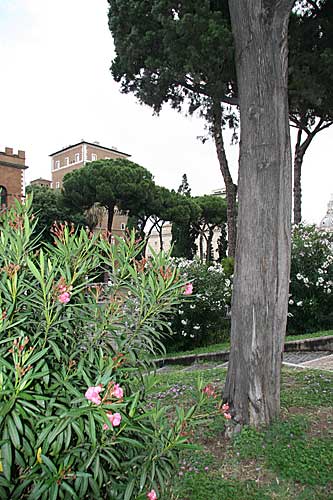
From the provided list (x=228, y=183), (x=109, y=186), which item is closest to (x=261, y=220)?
(x=228, y=183)

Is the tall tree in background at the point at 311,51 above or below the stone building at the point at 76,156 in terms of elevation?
below

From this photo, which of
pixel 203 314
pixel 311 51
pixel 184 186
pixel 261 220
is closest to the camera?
pixel 261 220

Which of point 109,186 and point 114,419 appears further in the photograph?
point 109,186

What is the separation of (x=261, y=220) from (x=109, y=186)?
19640 millimetres

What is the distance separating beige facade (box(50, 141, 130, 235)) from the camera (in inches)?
1823

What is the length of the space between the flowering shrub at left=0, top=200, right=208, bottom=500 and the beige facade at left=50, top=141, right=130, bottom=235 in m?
43.0

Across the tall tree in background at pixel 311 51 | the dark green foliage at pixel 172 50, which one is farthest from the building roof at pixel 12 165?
the tall tree in background at pixel 311 51

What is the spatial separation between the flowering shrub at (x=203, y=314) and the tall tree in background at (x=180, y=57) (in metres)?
3.71

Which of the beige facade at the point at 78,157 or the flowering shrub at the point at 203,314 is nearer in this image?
the flowering shrub at the point at 203,314

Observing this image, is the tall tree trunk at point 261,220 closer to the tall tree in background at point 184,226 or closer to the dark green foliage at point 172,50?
the dark green foliage at point 172,50

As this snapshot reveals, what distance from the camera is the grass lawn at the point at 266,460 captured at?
2.18 metres

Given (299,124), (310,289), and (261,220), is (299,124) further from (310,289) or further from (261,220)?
(261,220)

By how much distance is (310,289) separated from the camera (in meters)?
7.40

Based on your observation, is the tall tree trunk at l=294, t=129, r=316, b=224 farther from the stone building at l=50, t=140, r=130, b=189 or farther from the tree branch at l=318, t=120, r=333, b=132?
the stone building at l=50, t=140, r=130, b=189
